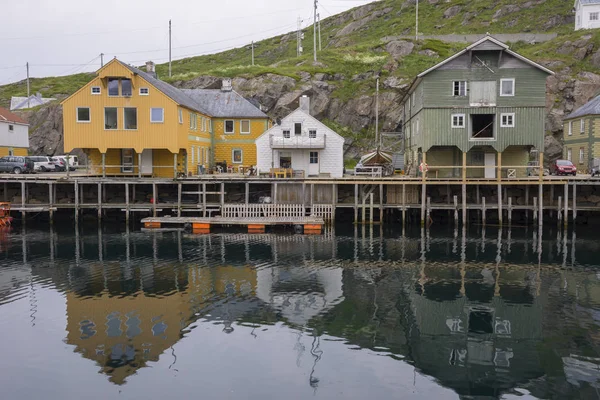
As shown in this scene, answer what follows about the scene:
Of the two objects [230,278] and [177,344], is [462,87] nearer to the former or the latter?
[230,278]

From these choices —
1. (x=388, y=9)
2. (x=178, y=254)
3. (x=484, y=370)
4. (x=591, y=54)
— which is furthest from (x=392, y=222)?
(x=388, y=9)

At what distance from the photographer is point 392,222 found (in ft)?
146

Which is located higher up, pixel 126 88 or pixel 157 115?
pixel 126 88

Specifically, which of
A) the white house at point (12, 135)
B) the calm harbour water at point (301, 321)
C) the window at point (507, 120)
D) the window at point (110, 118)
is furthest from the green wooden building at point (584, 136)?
the white house at point (12, 135)

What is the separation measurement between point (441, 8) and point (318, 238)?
315 ft

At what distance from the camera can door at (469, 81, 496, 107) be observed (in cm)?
4119

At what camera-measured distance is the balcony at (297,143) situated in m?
44.7

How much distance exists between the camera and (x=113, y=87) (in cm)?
4453

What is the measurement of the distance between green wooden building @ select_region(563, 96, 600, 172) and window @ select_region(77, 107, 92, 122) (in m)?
43.9

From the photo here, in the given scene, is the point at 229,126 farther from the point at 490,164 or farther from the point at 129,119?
the point at 490,164

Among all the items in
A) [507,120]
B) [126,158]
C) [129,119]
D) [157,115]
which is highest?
[157,115]

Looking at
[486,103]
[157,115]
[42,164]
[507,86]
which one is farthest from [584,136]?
[42,164]

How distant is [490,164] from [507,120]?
3.84 meters

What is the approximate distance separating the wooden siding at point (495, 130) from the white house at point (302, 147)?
750 centimetres
